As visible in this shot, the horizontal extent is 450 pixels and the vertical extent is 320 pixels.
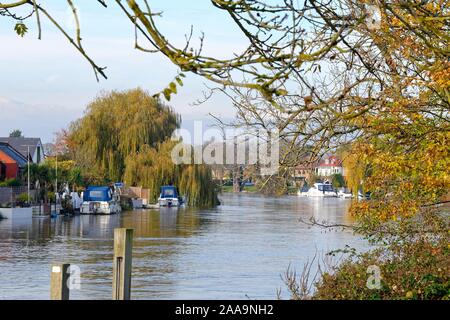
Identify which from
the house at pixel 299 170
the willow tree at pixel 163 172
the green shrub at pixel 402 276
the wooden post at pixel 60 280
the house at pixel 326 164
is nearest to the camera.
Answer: the wooden post at pixel 60 280

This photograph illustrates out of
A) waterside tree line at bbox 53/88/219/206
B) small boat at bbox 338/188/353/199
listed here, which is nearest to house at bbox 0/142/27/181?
waterside tree line at bbox 53/88/219/206

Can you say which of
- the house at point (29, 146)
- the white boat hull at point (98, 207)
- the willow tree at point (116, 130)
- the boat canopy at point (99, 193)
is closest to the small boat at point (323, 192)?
the house at point (29, 146)

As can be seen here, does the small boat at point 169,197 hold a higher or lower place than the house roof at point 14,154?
lower

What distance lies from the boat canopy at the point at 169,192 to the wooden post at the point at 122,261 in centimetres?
5672

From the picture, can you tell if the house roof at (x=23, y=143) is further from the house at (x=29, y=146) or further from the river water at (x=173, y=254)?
the river water at (x=173, y=254)

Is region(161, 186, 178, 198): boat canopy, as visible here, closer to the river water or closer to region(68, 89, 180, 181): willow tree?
region(68, 89, 180, 181): willow tree

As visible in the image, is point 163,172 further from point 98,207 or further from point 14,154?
point 14,154

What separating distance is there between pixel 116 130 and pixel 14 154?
Answer: 30.3ft

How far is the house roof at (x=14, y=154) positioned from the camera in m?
67.3

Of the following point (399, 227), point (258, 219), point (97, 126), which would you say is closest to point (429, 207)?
point (399, 227)

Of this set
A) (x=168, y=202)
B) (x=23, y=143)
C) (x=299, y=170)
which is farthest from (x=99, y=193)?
(x=299, y=170)

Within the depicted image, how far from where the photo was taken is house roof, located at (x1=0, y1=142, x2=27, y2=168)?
67.3 metres

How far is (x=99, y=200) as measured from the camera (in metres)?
63.5

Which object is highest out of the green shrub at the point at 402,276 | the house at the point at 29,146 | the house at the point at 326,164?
the house at the point at 29,146
